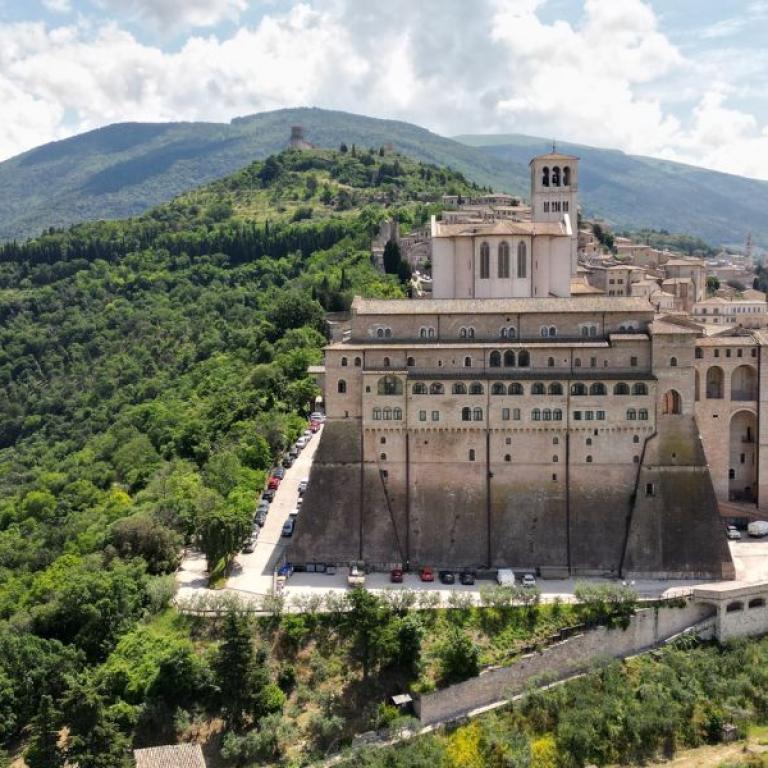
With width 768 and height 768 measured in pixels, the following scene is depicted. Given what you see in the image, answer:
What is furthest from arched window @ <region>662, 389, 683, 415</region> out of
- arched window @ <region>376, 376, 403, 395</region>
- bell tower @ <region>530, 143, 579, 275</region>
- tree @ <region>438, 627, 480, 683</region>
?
bell tower @ <region>530, 143, 579, 275</region>

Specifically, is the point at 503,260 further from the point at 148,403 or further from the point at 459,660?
the point at 148,403

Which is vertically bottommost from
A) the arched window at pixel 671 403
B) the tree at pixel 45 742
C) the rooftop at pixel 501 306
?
the tree at pixel 45 742

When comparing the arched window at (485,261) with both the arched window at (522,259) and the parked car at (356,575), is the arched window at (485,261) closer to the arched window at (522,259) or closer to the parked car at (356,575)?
the arched window at (522,259)

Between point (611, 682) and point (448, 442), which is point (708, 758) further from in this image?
point (448, 442)

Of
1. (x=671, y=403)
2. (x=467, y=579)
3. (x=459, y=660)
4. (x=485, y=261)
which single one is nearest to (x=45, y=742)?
(x=459, y=660)

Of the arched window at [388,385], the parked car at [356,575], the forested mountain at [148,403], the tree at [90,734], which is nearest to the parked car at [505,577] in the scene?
the parked car at [356,575]

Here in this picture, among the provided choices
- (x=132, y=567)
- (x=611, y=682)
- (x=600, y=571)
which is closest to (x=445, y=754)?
(x=611, y=682)
